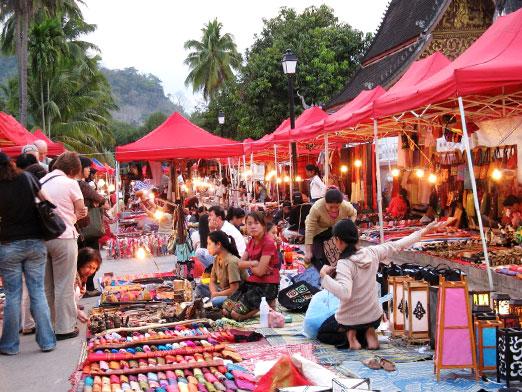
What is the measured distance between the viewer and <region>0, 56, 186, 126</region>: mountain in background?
13156cm

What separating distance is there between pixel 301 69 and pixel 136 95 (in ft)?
347

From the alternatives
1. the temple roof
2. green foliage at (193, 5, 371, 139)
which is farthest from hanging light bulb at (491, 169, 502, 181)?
green foliage at (193, 5, 371, 139)

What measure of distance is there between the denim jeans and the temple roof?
15.4 metres

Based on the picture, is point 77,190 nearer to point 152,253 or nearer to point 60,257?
point 60,257

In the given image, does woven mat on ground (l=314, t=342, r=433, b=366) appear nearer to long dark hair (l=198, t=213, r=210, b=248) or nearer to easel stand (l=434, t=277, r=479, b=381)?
easel stand (l=434, t=277, r=479, b=381)

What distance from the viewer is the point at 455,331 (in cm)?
554

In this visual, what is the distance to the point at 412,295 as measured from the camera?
6625 mm

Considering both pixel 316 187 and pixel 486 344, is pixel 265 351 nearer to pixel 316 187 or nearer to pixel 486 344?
pixel 486 344

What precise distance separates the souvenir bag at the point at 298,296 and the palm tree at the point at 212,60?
5154 cm

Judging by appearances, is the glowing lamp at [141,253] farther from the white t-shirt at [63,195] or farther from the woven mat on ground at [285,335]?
the woven mat on ground at [285,335]

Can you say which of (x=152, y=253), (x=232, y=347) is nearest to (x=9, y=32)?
(x=152, y=253)

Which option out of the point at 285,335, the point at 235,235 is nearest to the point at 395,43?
the point at 235,235

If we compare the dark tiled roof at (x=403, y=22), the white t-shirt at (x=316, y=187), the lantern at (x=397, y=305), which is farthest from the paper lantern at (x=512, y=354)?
the dark tiled roof at (x=403, y=22)

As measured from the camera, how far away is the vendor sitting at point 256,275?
8.45m
